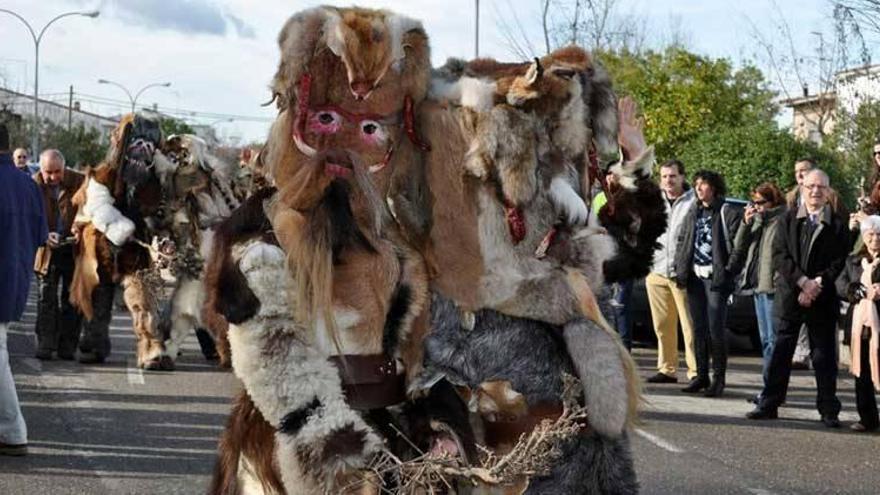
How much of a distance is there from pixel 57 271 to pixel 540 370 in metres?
9.33

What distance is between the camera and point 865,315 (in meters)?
9.56

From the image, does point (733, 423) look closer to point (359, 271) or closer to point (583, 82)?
point (583, 82)

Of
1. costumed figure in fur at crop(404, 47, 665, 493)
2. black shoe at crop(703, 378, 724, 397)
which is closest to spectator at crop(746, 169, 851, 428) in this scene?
black shoe at crop(703, 378, 724, 397)

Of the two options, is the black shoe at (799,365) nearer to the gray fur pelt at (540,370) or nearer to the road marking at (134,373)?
the road marking at (134,373)

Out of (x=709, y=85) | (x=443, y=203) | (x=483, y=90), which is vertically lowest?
(x=443, y=203)

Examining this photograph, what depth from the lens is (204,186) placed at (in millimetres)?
12234

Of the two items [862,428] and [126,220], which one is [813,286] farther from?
[126,220]

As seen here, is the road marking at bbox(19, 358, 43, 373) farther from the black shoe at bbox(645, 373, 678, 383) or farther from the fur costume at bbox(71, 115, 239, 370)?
the black shoe at bbox(645, 373, 678, 383)

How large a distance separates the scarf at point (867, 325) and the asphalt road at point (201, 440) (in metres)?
0.51

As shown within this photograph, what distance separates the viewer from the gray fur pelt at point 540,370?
→ 14.1ft

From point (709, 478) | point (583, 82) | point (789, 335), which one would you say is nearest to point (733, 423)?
point (789, 335)

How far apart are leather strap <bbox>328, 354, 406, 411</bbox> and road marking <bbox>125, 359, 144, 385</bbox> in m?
7.90

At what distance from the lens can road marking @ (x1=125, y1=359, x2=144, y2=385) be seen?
1150 cm

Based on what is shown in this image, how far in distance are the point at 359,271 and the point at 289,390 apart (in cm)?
43
